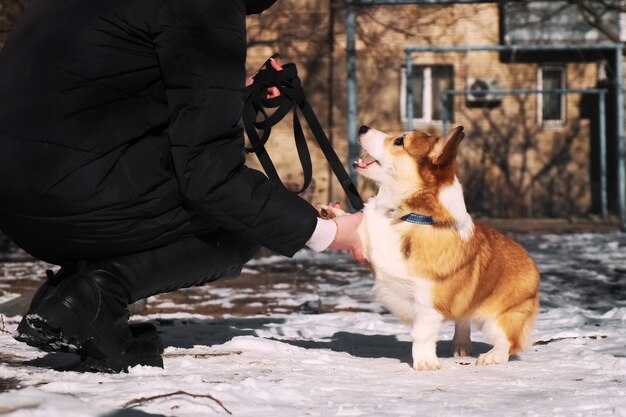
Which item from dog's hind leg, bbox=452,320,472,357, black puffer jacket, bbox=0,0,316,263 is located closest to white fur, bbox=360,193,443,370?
dog's hind leg, bbox=452,320,472,357

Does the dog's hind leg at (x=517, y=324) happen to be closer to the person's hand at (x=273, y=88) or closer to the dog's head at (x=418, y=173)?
the dog's head at (x=418, y=173)

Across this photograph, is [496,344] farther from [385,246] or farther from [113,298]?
[113,298]

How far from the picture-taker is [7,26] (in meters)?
10.6

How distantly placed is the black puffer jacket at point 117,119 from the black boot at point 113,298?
0.48ft

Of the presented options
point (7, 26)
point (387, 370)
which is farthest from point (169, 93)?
point (7, 26)

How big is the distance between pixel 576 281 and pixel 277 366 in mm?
5361

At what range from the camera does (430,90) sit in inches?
859

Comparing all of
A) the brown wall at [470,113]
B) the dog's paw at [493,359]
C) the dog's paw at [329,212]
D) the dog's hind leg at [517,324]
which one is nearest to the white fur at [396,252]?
the dog's paw at [329,212]

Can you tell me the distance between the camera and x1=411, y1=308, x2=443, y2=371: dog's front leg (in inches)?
169

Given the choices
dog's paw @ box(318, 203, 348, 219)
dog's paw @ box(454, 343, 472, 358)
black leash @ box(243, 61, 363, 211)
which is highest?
black leash @ box(243, 61, 363, 211)

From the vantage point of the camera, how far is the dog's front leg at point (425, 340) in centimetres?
428

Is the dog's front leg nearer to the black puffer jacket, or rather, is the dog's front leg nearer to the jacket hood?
the black puffer jacket

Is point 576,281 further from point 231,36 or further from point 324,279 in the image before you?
point 231,36

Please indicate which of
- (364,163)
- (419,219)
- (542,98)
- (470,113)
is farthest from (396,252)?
(542,98)
